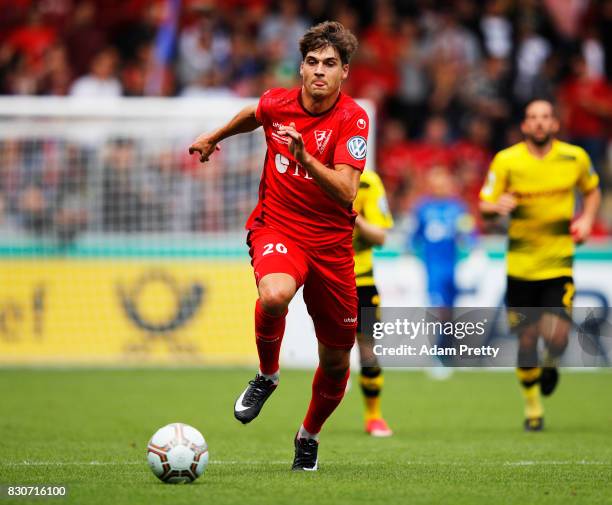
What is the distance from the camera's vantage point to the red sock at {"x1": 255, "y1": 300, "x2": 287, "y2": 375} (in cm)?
712

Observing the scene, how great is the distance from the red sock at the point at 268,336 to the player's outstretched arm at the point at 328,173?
31.6 inches

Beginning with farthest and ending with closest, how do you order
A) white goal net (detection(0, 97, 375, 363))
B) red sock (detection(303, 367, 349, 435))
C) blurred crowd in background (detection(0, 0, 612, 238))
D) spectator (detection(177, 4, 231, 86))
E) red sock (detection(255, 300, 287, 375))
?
spectator (detection(177, 4, 231, 86)), blurred crowd in background (detection(0, 0, 612, 238)), white goal net (detection(0, 97, 375, 363)), red sock (detection(303, 367, 349, 435)), red sock (detection(255, 300, 287, 375))

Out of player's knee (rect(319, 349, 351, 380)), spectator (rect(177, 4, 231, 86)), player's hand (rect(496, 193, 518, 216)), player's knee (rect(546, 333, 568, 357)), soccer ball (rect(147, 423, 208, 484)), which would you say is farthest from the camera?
spectator (rect(177, 4, 231, 86))

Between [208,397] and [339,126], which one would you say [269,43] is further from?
[339,126]

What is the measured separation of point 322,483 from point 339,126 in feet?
6.92

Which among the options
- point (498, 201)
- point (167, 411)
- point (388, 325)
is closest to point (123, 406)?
point (167, 411)

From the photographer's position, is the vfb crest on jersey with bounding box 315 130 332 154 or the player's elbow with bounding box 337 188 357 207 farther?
the vfb crest on jersey with bounding box 315 130 332 154

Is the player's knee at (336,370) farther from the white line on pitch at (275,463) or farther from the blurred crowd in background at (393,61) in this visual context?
the blurred crowd in background at (393,61)

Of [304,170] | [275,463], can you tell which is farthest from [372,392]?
[304,170]

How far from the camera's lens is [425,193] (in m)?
16.9

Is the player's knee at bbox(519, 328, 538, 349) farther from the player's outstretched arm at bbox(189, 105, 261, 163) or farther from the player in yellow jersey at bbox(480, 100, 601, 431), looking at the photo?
the player's outstretched arm at bbox(189, 105, 261, 163)

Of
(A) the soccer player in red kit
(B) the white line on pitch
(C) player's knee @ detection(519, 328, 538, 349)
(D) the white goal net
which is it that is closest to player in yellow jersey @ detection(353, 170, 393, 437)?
(C) player's knee @ detection(519, 328, 538, 349)

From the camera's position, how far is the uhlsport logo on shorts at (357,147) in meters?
7.01

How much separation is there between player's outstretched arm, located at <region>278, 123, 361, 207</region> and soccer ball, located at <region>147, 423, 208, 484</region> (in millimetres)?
1606
